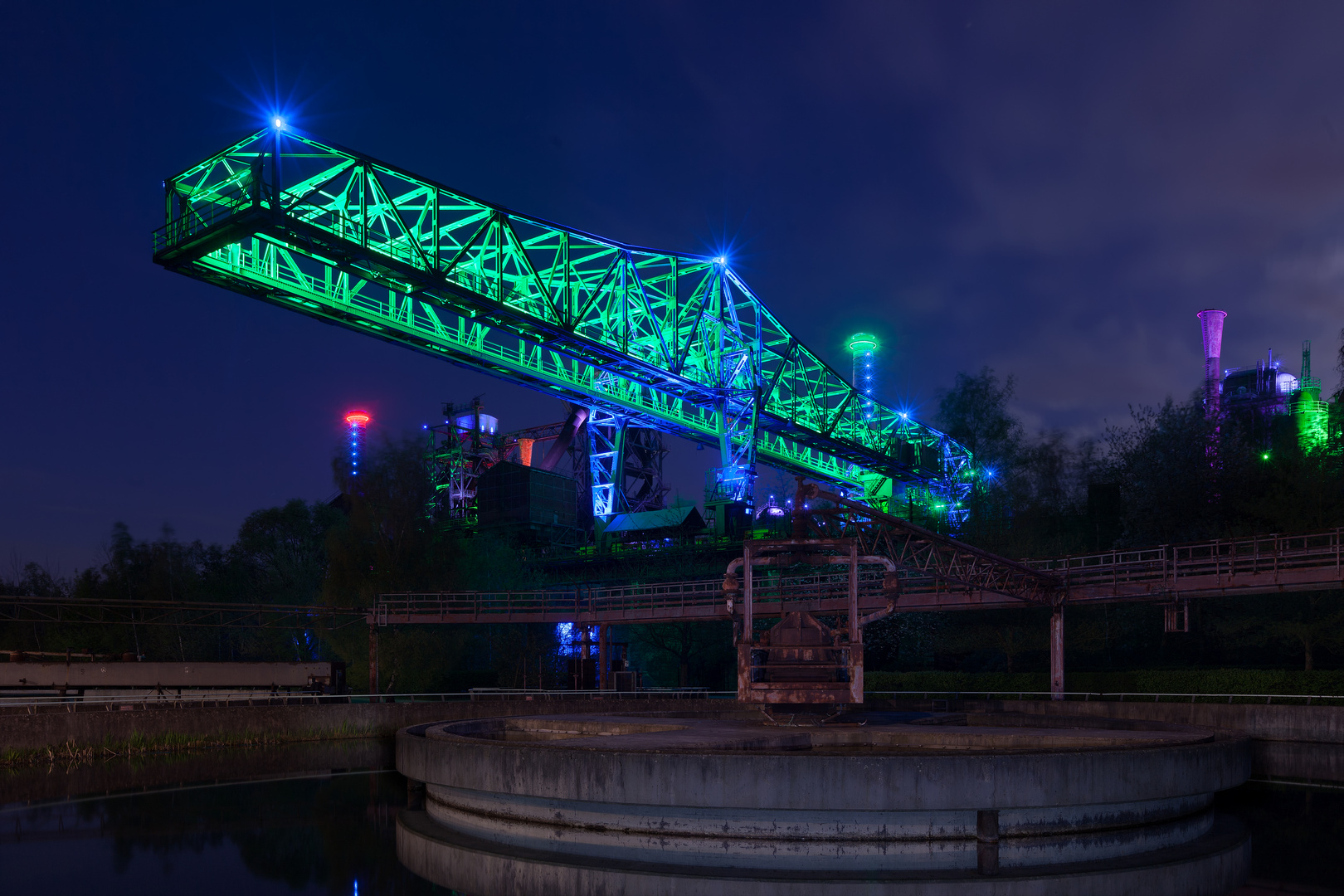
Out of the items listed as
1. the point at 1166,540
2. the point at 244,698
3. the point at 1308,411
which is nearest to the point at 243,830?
the point at 244,698

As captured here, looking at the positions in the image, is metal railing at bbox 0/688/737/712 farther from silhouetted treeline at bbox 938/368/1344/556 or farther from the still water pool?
silhouetted treeline at bbox 938/368/1344/556

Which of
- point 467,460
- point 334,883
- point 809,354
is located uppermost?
point 809,354

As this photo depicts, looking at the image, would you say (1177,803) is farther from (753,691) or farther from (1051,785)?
(753,691)

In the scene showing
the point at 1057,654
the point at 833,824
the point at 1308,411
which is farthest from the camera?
the point at 1308,411

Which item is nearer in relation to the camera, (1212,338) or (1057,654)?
(1057,654)

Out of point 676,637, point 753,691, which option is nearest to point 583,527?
point 676,637

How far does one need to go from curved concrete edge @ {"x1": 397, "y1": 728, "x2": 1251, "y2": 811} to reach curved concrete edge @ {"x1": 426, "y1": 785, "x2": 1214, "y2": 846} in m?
0.34

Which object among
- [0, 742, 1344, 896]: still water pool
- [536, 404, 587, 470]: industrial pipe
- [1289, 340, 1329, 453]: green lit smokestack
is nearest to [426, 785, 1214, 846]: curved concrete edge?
[0, 742, 1344, 896]: still water pool

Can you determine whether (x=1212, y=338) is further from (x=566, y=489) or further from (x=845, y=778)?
(x=845, y=778)

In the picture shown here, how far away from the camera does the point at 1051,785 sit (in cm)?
1484

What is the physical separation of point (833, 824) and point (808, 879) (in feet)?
3.40

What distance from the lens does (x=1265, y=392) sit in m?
98.5

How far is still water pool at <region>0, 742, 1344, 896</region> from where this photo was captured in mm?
15088

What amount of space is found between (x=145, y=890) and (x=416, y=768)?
5.14 metres
